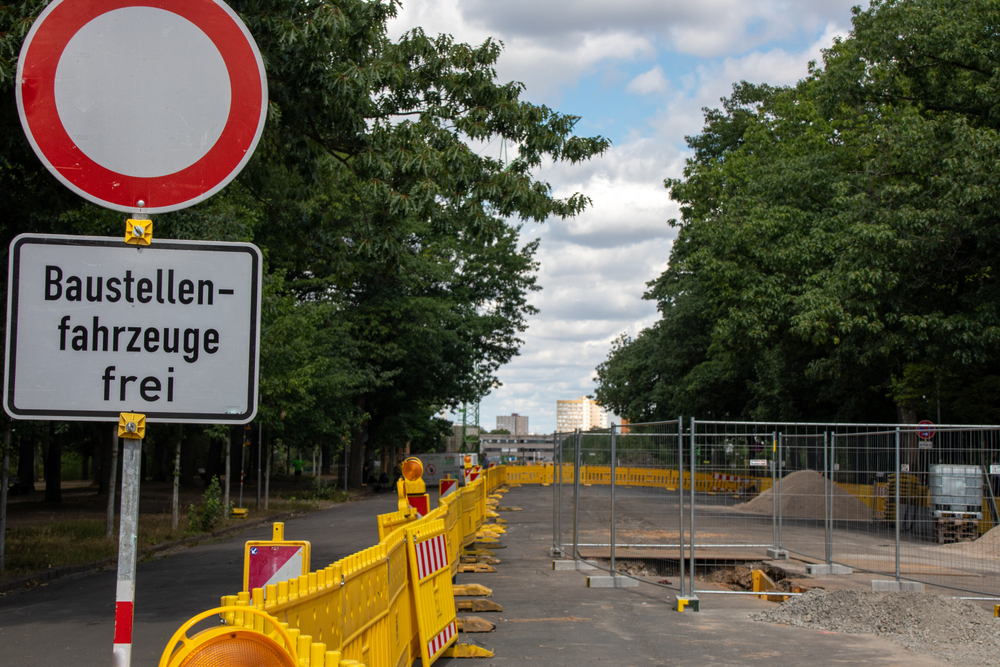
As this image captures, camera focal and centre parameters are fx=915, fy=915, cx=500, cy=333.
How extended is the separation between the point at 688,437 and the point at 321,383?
57.9 feet

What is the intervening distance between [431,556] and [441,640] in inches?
28.6

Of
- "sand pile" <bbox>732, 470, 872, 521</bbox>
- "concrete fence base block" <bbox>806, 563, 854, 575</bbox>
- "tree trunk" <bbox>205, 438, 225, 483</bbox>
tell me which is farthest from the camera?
"tree trunk" <bbox>205, 438, 225, 483</bbox>

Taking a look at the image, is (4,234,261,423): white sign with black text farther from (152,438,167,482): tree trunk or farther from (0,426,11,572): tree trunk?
(152,438,167,482): tree trunk

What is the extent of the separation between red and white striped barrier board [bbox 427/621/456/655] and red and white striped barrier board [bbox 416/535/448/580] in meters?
0.53

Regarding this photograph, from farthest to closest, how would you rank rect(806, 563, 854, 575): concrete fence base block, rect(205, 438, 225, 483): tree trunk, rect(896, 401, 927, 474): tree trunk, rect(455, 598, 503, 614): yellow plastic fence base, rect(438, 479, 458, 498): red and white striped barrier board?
rect(205, 438, 225, 483): tree trunk → rect(438, 479, 458, 498): red and white striped barrier board → rect(806, 563, 854, 575): concrete fence base block → rect(896, 401, 927, 474): tree trunk → rect(455, 598, 503, 614): yellow plastic fence base

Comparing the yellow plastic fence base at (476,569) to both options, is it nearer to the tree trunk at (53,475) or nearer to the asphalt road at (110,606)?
the asphalt road at (110,606)

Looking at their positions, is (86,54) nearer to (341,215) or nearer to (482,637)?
(482,637)

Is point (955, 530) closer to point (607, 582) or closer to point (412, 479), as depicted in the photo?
point (607, 582)

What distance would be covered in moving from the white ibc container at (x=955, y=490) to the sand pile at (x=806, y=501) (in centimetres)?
126

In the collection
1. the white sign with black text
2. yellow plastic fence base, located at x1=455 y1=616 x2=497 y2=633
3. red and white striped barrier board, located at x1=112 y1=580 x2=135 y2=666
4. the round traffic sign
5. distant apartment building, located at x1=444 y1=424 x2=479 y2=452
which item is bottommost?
distant apartment building, located at x1=444 y1=424 x2=479 y2=452

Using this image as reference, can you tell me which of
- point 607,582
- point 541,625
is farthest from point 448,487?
point 541,625

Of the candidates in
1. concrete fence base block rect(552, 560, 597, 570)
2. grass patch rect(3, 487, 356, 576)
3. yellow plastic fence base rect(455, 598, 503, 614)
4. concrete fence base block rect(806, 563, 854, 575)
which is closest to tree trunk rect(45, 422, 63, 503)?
grass patch rect(3, 487, 356, 576)

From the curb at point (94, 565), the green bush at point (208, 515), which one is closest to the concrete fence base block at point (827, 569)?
the curb at point (94, 565)

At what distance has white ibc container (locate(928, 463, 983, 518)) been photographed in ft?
35.8
